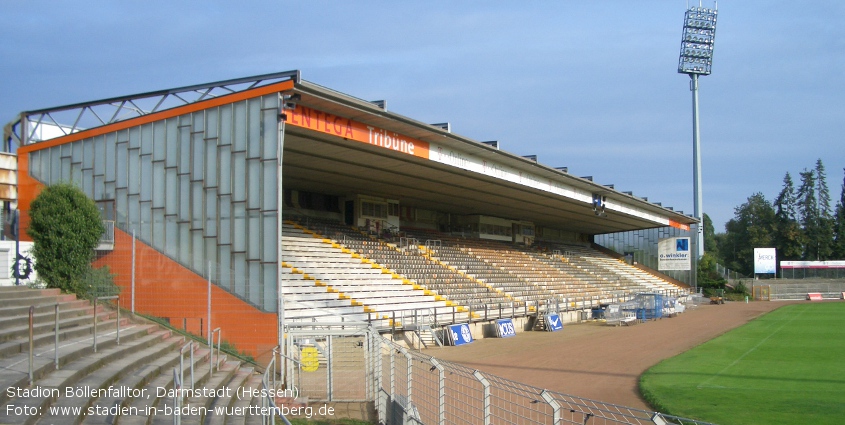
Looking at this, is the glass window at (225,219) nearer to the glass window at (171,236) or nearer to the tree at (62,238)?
the glass window at (171,236)

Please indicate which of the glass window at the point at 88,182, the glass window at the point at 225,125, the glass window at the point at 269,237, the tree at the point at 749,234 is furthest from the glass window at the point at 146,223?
the tree at the point at 749,234

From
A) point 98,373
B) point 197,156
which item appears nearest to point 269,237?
point 197,156

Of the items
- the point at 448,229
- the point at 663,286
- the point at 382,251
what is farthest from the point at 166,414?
the point at 663,286

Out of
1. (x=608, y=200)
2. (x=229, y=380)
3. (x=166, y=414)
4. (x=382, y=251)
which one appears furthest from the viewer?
(x=608, y=200)

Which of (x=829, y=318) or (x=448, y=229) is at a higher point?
(x=448, y=229)

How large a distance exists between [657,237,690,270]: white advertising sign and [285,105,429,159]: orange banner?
33.6 metres

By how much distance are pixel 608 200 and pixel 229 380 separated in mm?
33235

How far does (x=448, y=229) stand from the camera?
42.6 m

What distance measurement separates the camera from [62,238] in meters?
16.3

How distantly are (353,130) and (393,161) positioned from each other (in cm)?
456

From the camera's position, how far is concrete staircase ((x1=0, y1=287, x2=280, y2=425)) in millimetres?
7680

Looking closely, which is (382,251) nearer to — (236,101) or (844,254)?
(236,101)

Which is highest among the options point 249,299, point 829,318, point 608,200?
point 608,200

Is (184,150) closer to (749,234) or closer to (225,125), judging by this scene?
(225,125)
